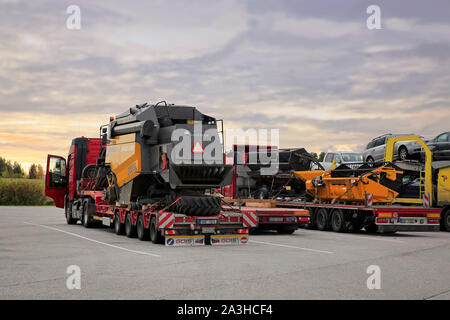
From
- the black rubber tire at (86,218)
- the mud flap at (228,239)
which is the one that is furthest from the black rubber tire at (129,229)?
the black rubber tire at (86,218)

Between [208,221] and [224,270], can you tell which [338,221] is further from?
[224,270]

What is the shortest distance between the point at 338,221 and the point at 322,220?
45.7 inches

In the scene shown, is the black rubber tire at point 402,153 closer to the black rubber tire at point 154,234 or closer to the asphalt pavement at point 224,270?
the asphalt pavement at point 224,270

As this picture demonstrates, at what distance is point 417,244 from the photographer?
1659 centimetres

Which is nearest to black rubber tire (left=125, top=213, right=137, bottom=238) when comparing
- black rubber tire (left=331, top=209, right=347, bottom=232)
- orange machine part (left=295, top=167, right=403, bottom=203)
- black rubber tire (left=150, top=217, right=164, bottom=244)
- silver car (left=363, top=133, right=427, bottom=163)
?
black rubber tire (left=150, top=217, right=164, bottom=244)

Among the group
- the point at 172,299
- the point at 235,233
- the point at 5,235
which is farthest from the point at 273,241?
the point at 172,299

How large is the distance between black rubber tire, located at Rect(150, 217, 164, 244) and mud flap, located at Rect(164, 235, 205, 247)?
49cm

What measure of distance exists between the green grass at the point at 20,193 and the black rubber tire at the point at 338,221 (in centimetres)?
3816

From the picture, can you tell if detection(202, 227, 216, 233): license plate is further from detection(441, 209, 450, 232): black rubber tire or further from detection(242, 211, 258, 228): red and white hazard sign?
detection(441, 209, 450, 232): black rubber tire

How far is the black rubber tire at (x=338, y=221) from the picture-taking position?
21.5 m

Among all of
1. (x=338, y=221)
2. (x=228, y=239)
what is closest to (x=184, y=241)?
(x=228, y=239)

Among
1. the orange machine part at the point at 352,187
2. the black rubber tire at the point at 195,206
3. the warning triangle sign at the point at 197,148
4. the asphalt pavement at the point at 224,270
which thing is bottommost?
the asphalt pavement at the point at 224,270
